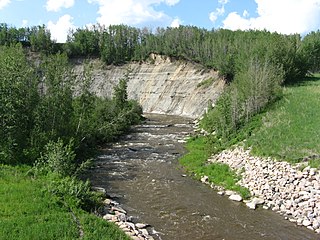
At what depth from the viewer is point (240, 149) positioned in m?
32.3

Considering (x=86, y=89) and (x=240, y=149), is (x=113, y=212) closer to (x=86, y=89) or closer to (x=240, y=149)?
(x=240, y=149)

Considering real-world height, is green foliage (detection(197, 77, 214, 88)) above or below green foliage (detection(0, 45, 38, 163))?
above

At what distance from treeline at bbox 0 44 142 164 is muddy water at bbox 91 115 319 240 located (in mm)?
4439

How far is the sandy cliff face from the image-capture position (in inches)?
3118

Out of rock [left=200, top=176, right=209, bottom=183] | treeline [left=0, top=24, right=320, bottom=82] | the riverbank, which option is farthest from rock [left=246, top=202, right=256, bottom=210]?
treeline [left=0, top=24, right=320, bottom=82]

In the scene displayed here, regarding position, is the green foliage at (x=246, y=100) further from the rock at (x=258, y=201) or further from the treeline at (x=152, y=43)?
the treeline at (x=152, y=43)

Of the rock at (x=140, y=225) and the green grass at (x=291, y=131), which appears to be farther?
the green grass at (x=291, y=131)

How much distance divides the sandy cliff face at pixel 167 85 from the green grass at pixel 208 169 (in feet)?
124

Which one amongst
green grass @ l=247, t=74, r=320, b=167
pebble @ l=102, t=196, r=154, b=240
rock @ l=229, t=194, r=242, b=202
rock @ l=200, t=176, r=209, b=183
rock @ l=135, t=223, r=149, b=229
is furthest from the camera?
rock @ l=200, t=176, r=209, b=183

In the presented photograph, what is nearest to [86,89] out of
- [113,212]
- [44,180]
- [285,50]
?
[44,180]

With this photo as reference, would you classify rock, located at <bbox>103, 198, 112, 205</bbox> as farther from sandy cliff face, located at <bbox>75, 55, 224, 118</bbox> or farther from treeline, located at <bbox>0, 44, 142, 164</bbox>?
sandy cliff face, located at <bbox>75, 55, 224, 118</bbox>

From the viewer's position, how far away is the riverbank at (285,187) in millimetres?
21208

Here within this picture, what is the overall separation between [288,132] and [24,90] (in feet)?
72.1

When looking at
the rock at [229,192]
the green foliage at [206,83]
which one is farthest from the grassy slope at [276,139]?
the green foliage at [206,83]
